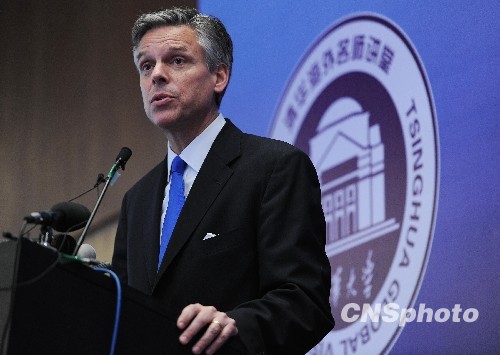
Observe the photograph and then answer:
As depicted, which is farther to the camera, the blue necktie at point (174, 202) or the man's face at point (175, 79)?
the man's face at point (175, 79)

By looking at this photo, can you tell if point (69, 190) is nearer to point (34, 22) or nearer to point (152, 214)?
point (34, 22)

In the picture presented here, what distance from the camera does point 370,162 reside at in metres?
3.12

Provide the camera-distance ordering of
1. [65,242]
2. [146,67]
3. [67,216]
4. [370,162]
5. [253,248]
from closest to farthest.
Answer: [67,216] → [253,248] → [65,242] → [146,67] → [370,162]

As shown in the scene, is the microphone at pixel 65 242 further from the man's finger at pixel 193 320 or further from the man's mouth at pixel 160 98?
the man's finger at pixel 193 320

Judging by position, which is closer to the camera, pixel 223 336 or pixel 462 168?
pixel 223 336

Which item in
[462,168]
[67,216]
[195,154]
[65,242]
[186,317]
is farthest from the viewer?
[462,168]

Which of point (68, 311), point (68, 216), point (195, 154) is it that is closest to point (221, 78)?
point (195, 154)

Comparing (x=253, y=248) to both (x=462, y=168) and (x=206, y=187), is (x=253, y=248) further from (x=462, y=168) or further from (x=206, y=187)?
(x=462, y=168)

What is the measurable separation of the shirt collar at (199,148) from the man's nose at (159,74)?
178mm

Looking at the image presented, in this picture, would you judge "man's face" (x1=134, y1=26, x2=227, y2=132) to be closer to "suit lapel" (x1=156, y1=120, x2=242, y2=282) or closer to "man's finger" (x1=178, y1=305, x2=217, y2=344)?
"suit lapel" (x1=156, y1=120, x2=242, y2=282)

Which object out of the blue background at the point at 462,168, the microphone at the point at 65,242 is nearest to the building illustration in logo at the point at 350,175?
the blue background at the point at 462,168

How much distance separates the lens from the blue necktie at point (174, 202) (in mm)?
2252

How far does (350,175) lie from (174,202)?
3.43 feet

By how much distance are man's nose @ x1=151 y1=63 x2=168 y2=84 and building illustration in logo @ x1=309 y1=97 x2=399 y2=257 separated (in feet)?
3.26
